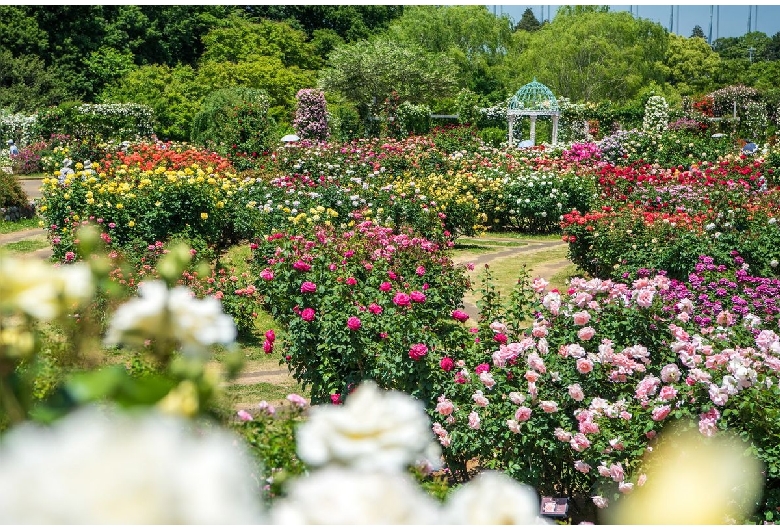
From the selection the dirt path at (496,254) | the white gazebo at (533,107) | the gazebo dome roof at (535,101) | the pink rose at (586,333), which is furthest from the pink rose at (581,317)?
the gazebo dome roof at (535,101)

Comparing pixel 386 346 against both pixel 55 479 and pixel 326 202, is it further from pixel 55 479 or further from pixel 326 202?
pixel 326 202

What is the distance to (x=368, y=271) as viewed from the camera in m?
5.00

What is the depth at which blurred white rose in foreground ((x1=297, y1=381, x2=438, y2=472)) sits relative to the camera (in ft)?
1.62

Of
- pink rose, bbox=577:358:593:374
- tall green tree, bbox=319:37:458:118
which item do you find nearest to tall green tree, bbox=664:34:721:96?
tall green tree, bbox=319:37:458:118

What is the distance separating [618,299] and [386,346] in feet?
3.43

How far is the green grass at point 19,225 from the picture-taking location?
1034 centimetres

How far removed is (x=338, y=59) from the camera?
2255cm

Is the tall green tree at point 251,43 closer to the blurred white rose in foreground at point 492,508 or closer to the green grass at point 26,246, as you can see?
the green grass at point 26,246

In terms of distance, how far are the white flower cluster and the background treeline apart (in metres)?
17.1

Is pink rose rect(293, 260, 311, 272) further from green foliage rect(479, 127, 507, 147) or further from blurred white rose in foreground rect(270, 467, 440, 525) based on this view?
green foliage rect(479, 127, 507, 147)

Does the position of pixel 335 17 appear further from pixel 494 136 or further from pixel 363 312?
pixel 363 312

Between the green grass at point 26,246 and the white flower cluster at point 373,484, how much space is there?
30.5 feet

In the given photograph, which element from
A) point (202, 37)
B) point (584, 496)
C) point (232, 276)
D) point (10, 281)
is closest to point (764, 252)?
point (584, 496)

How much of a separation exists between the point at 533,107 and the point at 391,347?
50.4 ft
